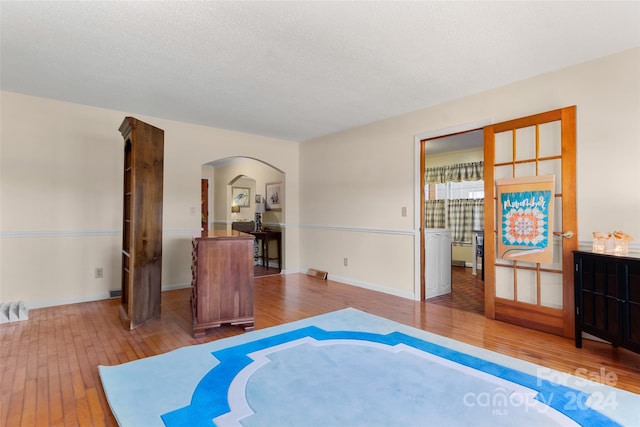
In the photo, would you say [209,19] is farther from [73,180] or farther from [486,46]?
[73,180]

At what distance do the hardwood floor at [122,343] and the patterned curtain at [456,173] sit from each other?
3.49 metres

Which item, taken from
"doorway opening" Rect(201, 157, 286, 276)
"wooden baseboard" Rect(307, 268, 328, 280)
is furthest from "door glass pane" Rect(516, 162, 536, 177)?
"doorway opening" Rect(201, 157, 286, 276)

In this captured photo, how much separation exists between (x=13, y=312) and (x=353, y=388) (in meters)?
3.85

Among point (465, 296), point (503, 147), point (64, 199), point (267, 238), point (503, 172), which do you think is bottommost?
point (465, 296)

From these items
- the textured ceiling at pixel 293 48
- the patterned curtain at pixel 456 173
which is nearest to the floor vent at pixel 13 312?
the textured ceiling at pixel 293 48

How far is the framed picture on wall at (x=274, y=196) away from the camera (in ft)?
23.6

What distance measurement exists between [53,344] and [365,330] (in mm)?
2814

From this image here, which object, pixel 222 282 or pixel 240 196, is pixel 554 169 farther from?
pixel 240 196

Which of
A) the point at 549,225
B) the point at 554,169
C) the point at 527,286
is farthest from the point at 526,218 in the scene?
the point at 527,286

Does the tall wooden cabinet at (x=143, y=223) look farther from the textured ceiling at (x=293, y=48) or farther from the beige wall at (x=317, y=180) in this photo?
the beige wall at (x=317, y=180)

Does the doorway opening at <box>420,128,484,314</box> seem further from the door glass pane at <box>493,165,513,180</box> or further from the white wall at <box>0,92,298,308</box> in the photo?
the white wall at <box>0,92,298,308</box>

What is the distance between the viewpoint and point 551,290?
321 cm

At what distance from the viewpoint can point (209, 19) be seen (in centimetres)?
235

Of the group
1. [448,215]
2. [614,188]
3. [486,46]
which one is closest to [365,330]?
[614,188]
